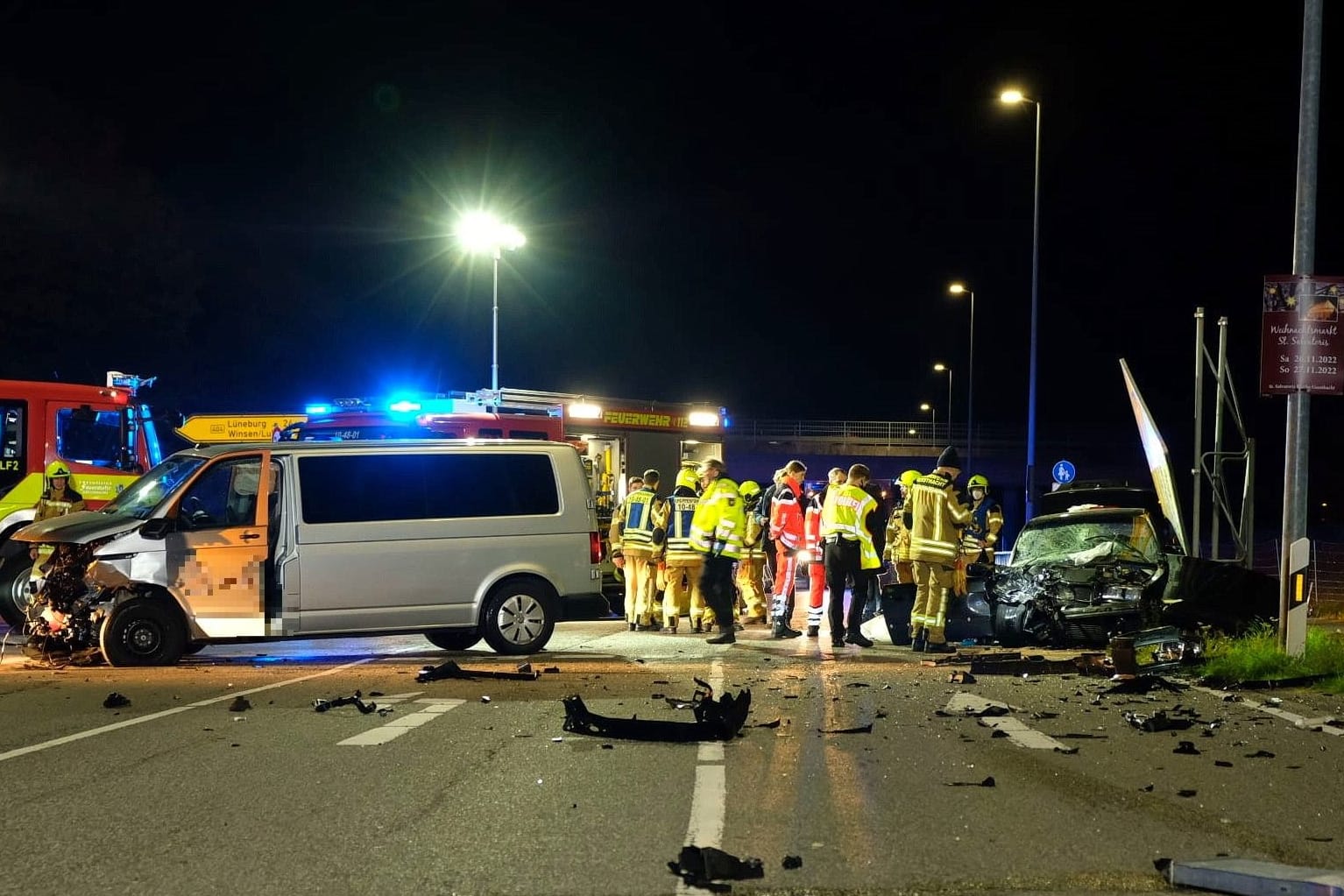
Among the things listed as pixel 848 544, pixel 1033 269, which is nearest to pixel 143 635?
pixel 848 544

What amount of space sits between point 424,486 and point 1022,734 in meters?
6.20

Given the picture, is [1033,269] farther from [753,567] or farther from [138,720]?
[138,720]

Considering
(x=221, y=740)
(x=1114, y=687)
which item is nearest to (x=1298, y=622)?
(x=1114, y=687)

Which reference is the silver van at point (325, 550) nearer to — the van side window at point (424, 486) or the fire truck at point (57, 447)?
the van side window at point (424, 486)

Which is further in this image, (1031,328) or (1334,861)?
(1031,328)

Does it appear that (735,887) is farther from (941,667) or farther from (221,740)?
(941,667)

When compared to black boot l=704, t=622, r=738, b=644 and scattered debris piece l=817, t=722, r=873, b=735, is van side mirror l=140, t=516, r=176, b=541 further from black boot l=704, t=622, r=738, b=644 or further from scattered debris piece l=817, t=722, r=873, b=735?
scattered debris piece l=817, t=722, r=873, b=735

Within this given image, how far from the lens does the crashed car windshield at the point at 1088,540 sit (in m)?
12.4

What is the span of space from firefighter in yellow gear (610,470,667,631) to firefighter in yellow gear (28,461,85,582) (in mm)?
6185

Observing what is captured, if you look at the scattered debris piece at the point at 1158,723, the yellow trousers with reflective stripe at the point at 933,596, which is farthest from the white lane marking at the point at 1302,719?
the yellow trousers with reflective stripe at the point at 933,596

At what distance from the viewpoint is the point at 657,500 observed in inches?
606

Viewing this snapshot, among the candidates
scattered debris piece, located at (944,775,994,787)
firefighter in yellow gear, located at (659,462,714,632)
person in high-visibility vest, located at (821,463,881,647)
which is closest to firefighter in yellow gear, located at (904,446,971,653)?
person in high-visibility vest, located at (821,463,881,647)

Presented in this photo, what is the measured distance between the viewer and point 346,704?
8852 mm

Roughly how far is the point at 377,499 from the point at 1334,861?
8.63 meters
